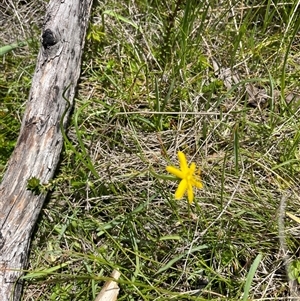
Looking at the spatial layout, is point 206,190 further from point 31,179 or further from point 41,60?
point 41,60

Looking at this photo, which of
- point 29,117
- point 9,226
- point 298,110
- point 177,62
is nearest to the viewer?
point 9,226

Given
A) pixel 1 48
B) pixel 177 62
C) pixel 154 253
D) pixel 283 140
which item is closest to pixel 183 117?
pixel 177 62

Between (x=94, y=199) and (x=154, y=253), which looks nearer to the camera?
(x=154, y=253)

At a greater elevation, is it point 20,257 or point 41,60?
point 41,60

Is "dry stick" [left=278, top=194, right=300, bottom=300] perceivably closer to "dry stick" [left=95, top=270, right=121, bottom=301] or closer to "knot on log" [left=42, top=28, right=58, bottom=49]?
"dry stick" [left=95, top=270, right=121, bottom=301]

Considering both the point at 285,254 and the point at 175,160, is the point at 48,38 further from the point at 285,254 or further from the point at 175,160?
the point at 285,254

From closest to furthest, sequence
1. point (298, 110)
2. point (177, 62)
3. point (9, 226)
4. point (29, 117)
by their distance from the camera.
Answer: point (9, 226) → point (29, 117) → point (298, 110) → point (177, 62)

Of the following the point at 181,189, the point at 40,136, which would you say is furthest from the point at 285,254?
the point at 40,136

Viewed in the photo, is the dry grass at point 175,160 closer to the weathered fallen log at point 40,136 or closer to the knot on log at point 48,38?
the weathered fallen log at point 40,136
